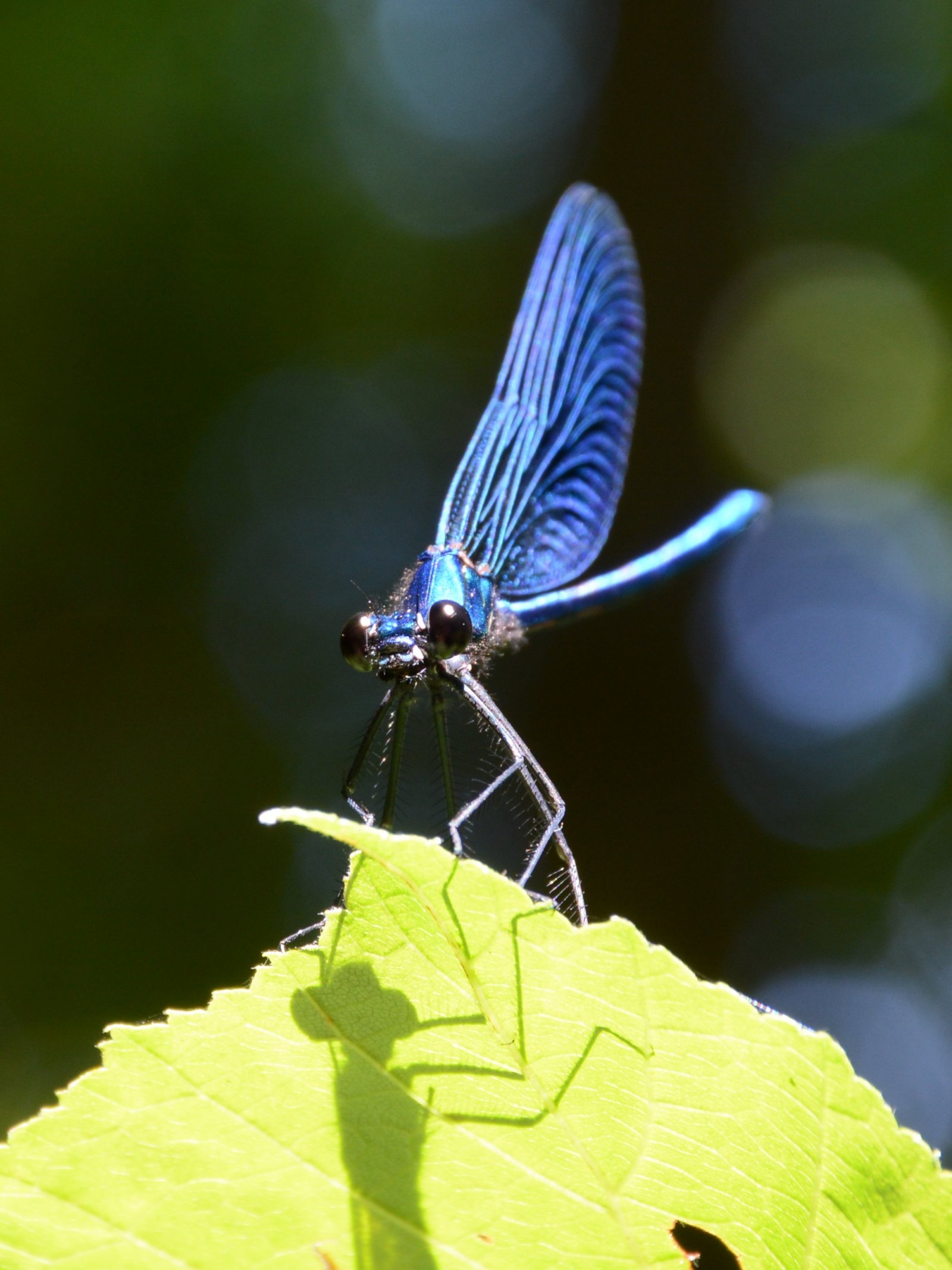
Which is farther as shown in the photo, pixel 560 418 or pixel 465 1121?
pixel 560 418

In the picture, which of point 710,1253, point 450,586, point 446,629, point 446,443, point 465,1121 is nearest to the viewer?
point 465,1121

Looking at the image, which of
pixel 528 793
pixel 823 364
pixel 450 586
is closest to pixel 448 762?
pixel 528 793

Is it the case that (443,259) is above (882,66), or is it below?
below

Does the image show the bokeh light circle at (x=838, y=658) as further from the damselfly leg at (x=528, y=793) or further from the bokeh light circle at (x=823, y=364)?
the damselfly leg at (x=528, y=793)

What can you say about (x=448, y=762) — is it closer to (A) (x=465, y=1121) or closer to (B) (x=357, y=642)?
(B) (x=357, y=642)

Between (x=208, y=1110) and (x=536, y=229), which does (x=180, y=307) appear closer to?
(x=536, y=229)

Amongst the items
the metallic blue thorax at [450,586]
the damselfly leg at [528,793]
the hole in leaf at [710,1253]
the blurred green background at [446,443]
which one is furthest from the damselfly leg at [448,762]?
the blurred green background at [446,443]

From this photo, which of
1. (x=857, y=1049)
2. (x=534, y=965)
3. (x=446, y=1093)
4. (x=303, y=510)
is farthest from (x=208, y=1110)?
(x=857, y=1049)

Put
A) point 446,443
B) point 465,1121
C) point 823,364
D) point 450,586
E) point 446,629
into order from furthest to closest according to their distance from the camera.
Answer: point 446,443
point 823,364
point 450,586
point 446,629
point 465,1121

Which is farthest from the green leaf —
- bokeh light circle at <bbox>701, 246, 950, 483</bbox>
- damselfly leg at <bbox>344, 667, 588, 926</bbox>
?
bokeh light circle at <bbox>701, 246, 950, 483</bbox>
